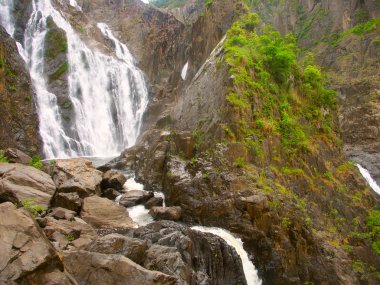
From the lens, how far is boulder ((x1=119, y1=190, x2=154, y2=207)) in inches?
659

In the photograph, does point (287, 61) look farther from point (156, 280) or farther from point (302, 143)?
point (156, 280)

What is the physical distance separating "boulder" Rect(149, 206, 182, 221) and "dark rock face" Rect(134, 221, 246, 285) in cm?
265

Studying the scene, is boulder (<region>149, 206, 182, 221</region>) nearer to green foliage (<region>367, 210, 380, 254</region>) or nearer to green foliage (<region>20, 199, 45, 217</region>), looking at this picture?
green foliage (<region>20, 199, 45, 217</region>)

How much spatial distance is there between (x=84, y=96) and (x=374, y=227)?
25501mm

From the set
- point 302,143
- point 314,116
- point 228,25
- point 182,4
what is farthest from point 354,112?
point 182,4

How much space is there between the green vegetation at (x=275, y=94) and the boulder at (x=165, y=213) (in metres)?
4.85

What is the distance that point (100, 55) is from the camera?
38281 millimetres

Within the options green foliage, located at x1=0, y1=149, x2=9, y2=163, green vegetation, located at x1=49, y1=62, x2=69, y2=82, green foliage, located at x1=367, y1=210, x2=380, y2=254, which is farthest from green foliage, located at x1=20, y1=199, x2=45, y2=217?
green vegetation, located at x1=49, y1=62, x2=69, y2=82

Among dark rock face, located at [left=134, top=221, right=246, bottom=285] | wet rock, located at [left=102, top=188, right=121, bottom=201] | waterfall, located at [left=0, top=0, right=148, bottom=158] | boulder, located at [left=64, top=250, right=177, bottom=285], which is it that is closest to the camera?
Result: boulder, located at [left=64, top=250, right=177, bottom=285]

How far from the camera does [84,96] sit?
34062 mm

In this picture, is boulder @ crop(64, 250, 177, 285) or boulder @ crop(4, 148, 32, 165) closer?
boulder @ crop(64, 250, 177, 285)

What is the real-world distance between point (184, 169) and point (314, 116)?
389 inches

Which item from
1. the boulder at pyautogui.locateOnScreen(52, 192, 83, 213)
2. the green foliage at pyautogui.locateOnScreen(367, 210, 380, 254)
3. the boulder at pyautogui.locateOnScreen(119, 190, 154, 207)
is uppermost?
the boulder at pyautogui.locateOnScreen(52, 192, 83, 213)

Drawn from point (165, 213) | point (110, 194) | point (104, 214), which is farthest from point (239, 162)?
point (104, 214)
